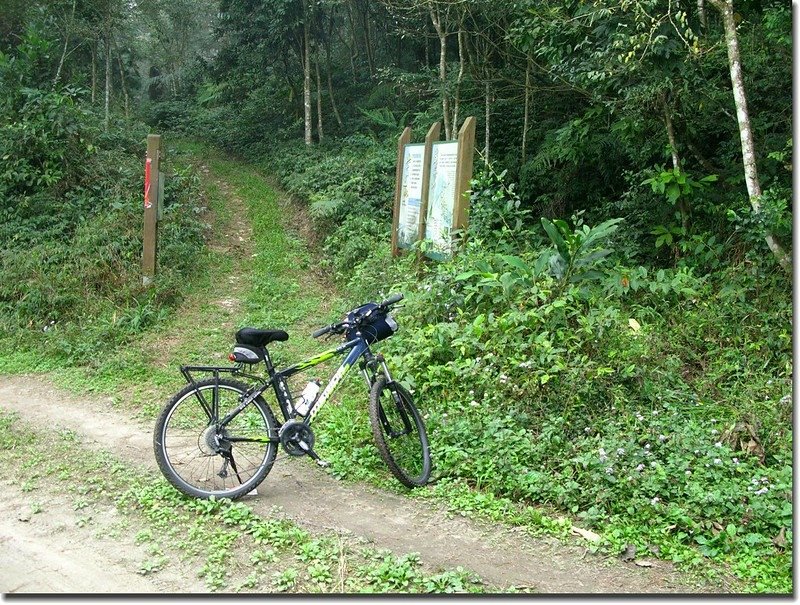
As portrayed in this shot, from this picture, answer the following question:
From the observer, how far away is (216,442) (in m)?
4.65

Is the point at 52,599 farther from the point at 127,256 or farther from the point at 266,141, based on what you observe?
the point at 266,141

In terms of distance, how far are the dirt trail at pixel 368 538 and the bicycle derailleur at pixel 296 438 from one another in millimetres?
283

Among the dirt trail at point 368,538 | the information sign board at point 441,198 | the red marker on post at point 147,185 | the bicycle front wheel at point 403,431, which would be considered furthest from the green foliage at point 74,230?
the bicycle front wheel at point 403,431

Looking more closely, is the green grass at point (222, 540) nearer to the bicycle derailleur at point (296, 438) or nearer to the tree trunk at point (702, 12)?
the bicycle derailleur at point (296, 438)

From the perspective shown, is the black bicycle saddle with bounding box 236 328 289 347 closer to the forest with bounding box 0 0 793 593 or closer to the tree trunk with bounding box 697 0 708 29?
the forest with bounding box 0 0 793 593

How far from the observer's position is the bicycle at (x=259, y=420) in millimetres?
4629

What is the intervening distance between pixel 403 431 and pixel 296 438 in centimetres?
77

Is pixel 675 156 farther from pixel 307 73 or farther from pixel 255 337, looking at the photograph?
pixel 307 73

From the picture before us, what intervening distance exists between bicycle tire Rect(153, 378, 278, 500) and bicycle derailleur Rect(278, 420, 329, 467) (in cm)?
6

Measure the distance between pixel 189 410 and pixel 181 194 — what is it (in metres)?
9.39

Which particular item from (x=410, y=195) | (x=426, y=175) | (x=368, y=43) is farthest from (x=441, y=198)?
(x=368, y=43)

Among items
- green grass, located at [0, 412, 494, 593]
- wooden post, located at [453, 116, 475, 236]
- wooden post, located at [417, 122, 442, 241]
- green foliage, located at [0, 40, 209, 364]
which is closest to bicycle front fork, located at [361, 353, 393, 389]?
green grass, located at [0, 412, 494, 593]

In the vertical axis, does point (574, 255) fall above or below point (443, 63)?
below

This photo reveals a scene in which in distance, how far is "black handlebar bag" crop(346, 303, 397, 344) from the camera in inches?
194
